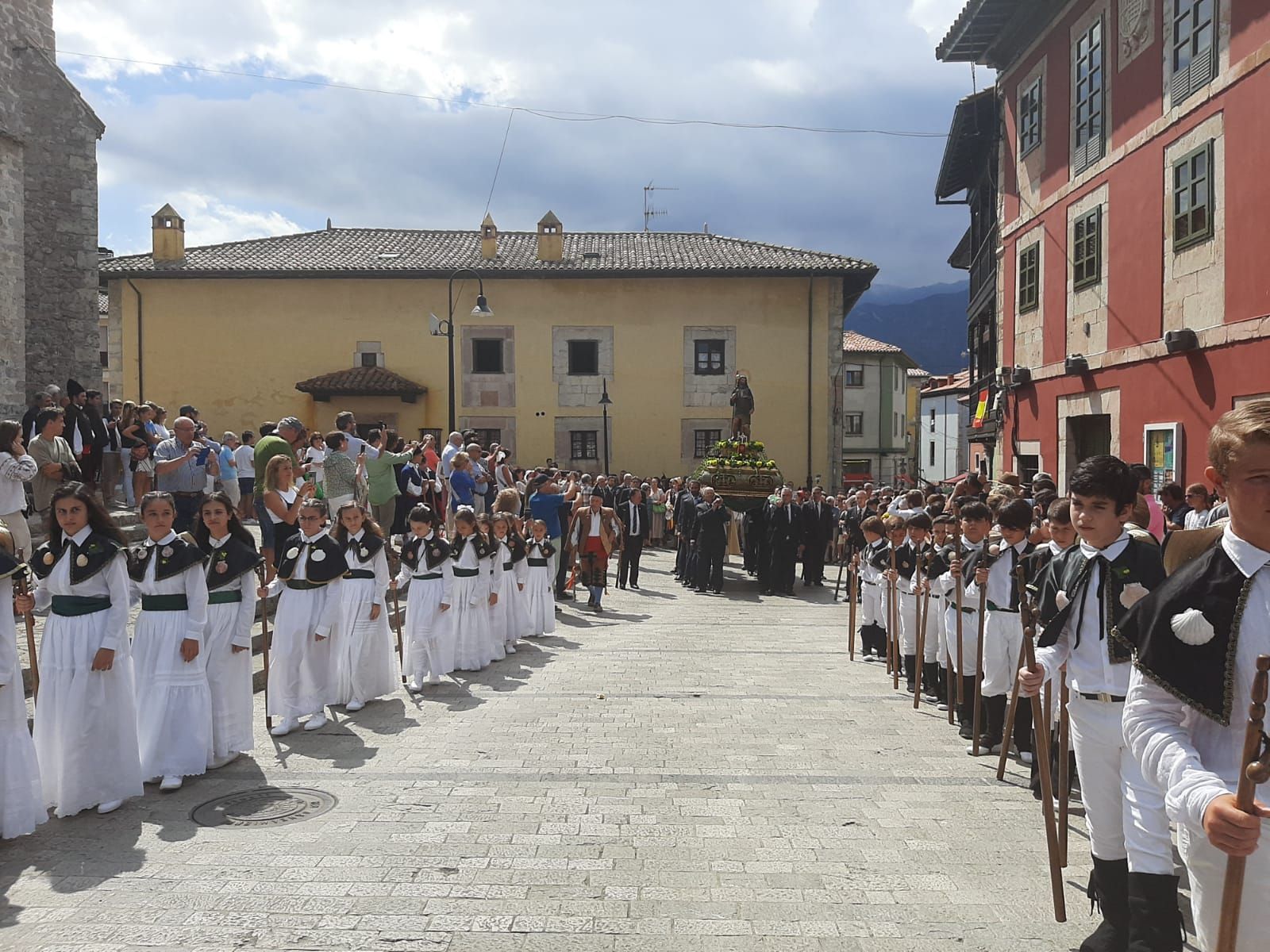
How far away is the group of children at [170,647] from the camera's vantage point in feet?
20.4

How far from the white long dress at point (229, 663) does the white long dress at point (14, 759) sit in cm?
145

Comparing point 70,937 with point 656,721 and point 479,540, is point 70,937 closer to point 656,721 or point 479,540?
point 656,721

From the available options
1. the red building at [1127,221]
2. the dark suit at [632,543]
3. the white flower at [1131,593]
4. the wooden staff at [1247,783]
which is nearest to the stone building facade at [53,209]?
the dark suit at [632,543]

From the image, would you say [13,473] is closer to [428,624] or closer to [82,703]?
[428,624]

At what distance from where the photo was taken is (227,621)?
7332 mm

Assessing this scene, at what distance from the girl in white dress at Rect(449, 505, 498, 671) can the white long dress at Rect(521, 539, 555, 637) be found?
2.05 meters

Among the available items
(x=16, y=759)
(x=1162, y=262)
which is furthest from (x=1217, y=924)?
(x=1162, y=262)

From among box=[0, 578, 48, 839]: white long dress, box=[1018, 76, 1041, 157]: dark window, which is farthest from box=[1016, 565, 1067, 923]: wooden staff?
box=[1018, 76, 1041, 157]: dark window

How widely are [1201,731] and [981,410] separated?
2429cm

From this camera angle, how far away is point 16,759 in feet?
18.8

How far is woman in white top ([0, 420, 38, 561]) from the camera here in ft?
33.4

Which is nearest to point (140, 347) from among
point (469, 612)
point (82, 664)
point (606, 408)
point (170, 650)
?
point (606, 408)

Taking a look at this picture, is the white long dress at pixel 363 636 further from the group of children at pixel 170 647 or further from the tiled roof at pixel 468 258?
the tiled roof at pixel 468 258

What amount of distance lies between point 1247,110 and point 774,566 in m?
10.5
